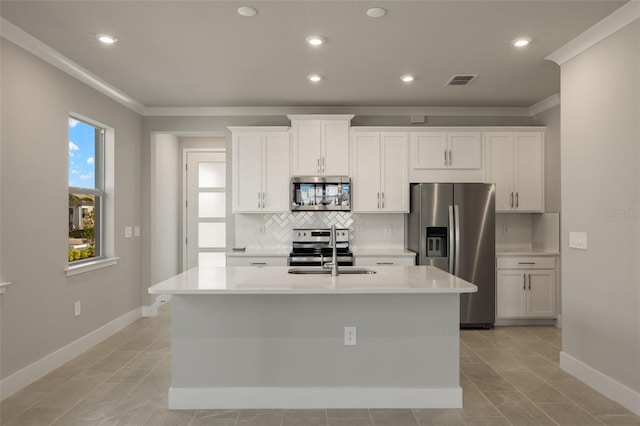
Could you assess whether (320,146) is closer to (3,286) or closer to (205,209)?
(205,209)

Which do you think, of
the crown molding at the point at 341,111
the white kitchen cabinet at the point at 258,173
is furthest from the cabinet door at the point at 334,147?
the white kitchen cabinet at the point at 258,173

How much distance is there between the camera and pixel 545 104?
5250 mm

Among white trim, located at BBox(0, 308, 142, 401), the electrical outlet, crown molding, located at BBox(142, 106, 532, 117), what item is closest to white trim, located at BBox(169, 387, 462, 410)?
the electrical outlet

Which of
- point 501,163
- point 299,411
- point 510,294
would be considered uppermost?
point 501,163

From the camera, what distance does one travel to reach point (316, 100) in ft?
16.9

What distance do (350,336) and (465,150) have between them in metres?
3.21

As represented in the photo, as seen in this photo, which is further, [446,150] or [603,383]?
[446,150]

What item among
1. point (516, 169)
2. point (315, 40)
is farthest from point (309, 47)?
point (516, 169)

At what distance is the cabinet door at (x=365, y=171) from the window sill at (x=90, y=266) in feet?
9.14

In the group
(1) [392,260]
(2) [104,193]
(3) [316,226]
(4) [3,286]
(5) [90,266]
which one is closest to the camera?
(4) [3,286]

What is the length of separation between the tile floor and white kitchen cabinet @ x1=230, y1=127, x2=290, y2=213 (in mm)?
1964

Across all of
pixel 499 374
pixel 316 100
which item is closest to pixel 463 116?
pixel 316 100

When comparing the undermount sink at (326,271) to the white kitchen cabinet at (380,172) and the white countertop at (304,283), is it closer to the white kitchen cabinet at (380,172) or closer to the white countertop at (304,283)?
the white countertop at (304,283)

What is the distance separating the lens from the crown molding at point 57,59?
3.14m
